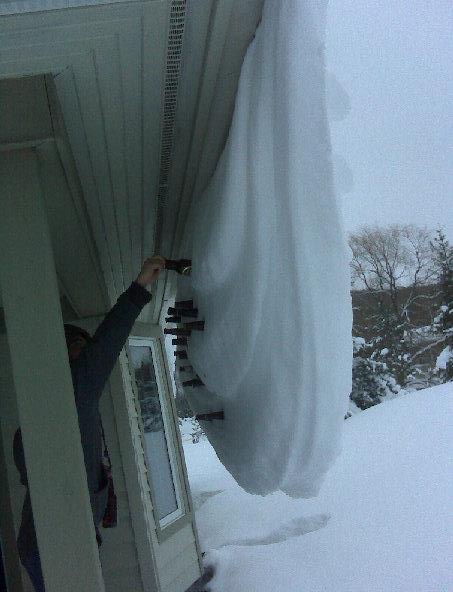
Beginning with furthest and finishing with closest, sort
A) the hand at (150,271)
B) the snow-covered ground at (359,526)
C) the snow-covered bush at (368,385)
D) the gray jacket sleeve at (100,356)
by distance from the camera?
the snow-covered bush at (368,385)
the snow-covered ground at (359,526)
the hand at (150,271)
the gray jacket sleeve at (100,356)

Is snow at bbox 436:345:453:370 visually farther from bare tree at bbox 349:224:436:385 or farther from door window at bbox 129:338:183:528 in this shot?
door window at bbox 129:338:183:528

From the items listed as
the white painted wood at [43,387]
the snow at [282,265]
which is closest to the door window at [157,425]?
the snow at [282,265]

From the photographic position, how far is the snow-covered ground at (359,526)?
12.5ft

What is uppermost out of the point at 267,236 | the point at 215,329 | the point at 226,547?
the point at 267,236

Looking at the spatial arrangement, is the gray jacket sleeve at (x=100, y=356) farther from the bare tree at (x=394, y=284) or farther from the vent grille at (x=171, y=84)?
the bare tree at (x=394, y=284)

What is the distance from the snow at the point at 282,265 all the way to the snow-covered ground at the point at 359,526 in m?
1.88

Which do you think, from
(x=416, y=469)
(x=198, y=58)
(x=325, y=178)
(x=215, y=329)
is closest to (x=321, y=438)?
(x=215, y=329)

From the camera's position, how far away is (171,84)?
193cm

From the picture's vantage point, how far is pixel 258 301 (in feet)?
6.46

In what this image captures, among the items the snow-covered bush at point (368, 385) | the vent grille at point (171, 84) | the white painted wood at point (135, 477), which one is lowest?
the snow-covered bush at point (368, 385)

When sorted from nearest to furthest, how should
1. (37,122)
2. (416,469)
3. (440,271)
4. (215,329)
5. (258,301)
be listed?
1. (37,122)
2. (258,301)
3. (215,329)
4. (416,469)
5. (440,271)

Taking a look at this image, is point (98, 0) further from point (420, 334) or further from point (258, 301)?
point (420, 334)

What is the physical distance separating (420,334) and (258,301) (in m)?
24.2

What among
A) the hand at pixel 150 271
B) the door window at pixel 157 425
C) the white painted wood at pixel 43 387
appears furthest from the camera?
the door window at pixel 157 425
